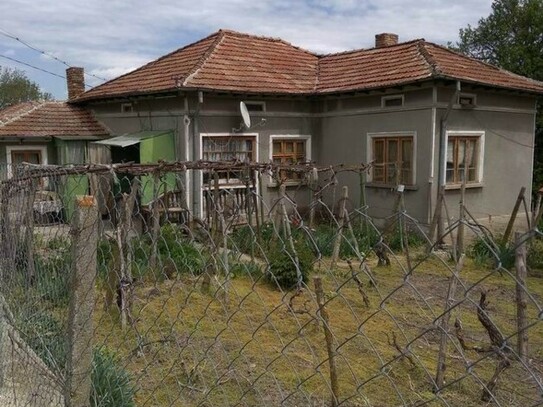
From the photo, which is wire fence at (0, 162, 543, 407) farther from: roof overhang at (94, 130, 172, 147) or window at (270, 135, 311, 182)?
window at (270, 135, 311, 182)

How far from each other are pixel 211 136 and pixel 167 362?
8.12m

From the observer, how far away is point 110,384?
320cm

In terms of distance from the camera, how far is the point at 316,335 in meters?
5.61

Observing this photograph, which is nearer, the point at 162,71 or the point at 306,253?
the point at 306,253

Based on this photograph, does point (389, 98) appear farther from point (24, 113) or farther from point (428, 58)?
point (24, 113)

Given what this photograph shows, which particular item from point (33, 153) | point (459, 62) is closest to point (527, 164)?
point (459, 62)

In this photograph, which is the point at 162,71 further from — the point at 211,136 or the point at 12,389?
the point at 12,389

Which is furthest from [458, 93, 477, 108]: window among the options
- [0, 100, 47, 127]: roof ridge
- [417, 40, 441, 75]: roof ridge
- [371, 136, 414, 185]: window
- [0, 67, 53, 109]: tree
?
[0, 67, 53, 109]: tree

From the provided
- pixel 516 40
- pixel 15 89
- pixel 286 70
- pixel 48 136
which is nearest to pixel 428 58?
pixel 286 70

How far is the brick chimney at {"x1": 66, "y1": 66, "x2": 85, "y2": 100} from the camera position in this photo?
16984 millimetres

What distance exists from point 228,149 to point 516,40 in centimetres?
1853

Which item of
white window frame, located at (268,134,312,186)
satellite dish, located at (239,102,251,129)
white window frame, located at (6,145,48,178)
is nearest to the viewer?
satellite dish, located at (239,102,251,129)

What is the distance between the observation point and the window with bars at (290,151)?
44.2 feet

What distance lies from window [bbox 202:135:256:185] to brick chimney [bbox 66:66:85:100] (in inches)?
267
